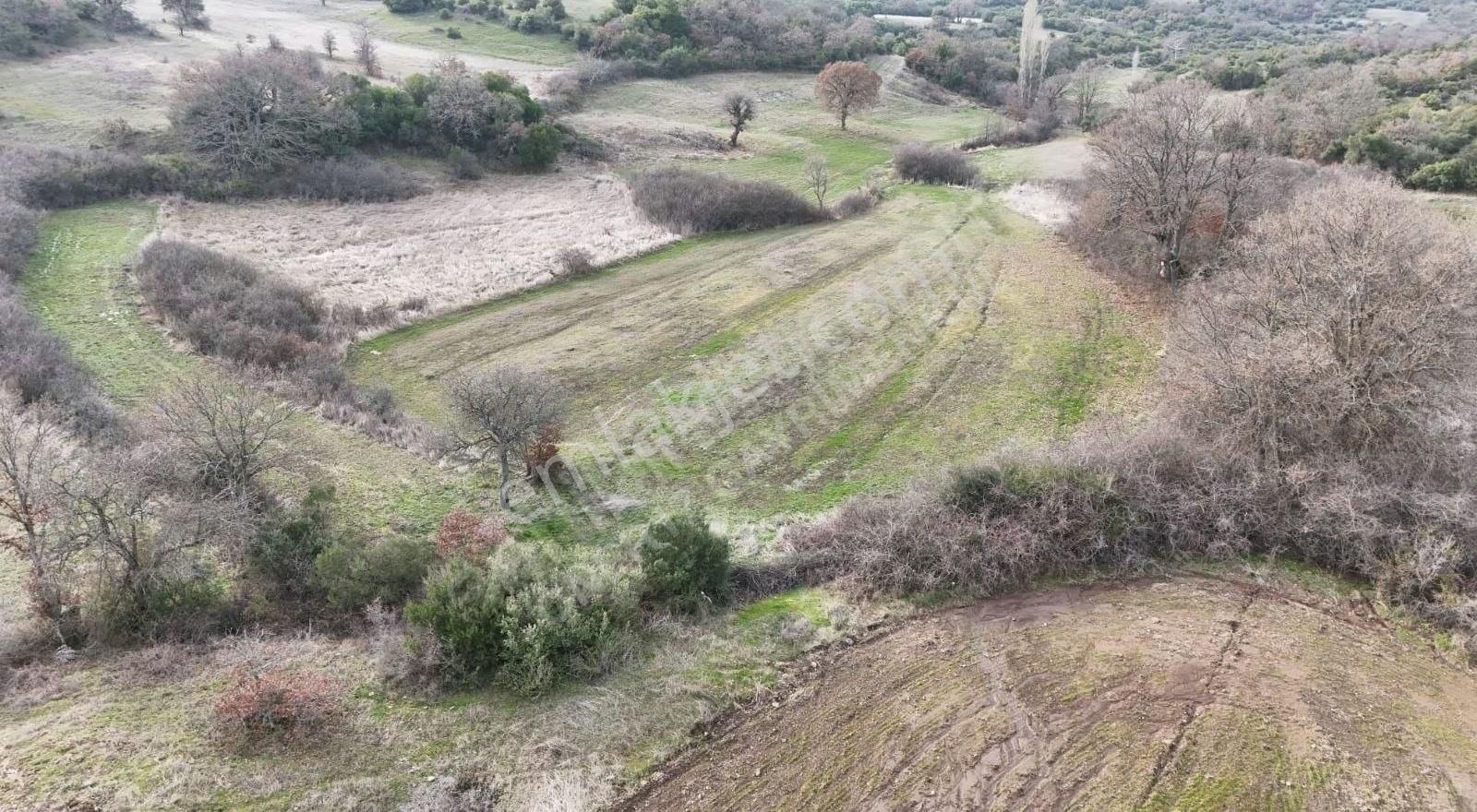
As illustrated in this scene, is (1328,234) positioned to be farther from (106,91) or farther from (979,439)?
(106,91)

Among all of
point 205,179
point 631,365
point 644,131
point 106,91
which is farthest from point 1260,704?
point 106,91

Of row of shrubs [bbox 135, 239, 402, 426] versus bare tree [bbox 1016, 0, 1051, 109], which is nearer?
row of shrubs [bbox 135, 239, 402, 426]

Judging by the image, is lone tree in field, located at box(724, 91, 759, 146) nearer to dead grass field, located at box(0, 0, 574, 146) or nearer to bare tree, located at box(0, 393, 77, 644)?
dead grass field, located at box(0, 0, 574, 146)

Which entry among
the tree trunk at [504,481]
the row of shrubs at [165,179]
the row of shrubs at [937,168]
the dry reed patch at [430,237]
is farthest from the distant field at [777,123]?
the tree trunk at [504,481]

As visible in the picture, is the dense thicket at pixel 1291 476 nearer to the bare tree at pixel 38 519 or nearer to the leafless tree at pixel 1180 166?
the bare tree at pixel 38 519

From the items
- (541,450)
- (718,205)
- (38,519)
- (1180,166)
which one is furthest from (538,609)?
(718,205)

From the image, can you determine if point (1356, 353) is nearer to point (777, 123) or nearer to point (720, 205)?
point (720, 205)

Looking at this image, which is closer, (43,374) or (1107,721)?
(1107,721)

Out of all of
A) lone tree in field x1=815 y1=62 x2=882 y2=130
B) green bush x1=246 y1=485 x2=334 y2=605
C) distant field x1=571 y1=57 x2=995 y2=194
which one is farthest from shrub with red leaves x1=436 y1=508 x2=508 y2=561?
lone tree in field x1=815 y1=62 x2=882 y2=130
